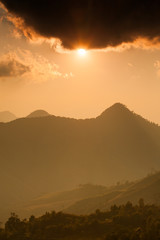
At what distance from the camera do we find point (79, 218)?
101125mm

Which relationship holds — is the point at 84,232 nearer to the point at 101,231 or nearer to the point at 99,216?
the point at 101,231

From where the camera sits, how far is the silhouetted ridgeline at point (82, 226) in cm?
8638

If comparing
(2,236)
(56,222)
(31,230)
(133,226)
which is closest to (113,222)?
(133,226)

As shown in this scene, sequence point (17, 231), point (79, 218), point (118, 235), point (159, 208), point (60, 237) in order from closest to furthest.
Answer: point (118, 235)
point (60, 237)
point (17, 231)
point (79, 218)
point (159, 208)

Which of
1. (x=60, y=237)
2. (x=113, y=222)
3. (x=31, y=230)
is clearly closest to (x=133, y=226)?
(x=113, y=222)

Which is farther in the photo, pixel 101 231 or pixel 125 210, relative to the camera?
pixel 125 210

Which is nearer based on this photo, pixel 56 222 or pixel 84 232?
pixel 84 232

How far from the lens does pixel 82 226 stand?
91.8 metres

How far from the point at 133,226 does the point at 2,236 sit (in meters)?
34.6

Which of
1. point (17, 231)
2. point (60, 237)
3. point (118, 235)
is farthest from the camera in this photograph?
point (17, 231)

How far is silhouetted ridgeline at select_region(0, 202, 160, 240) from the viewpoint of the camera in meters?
86.4

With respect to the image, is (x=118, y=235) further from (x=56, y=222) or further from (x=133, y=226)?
(x=56, y=222)

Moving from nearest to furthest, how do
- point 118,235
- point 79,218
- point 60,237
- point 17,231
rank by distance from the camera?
point 118,235 → point 60,237 → point 17,231 → point 79,218

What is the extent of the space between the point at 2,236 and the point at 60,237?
49.1ft
